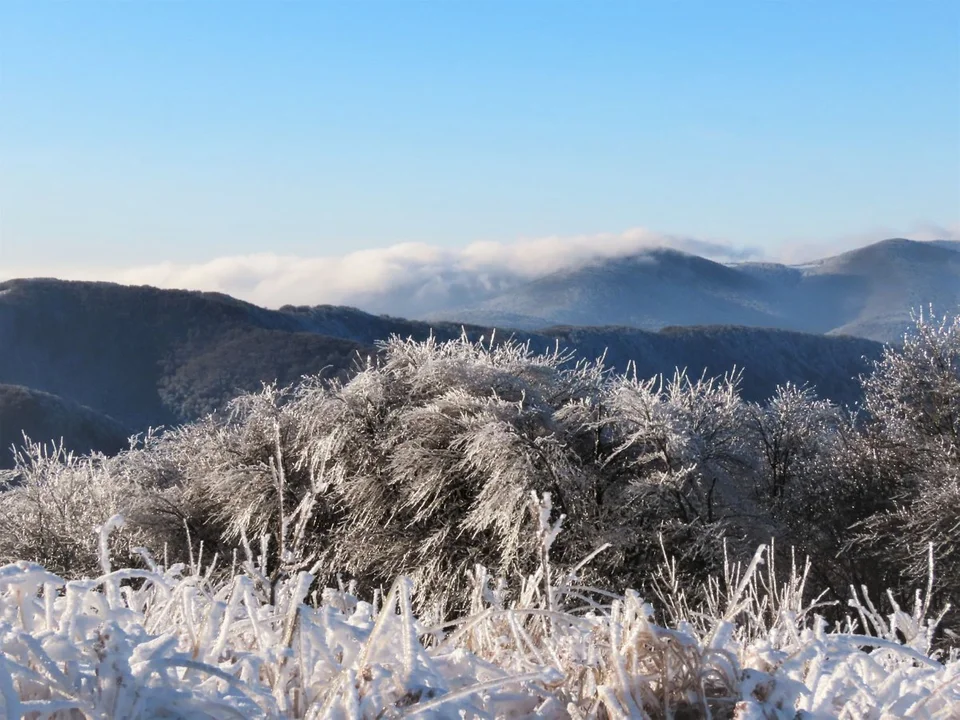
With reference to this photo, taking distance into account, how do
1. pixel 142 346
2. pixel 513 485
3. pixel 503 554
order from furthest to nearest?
1. pixel 142 346
2. pixel 513 485
3. pixel 503 554

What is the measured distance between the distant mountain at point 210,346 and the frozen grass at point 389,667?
82376 millimetres

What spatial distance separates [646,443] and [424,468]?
4.42 meters

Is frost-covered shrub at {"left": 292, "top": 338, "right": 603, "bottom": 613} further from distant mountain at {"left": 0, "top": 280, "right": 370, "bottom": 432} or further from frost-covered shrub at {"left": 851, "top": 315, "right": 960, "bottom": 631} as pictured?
distant mountain at {"left": 0, "top": 280, "right": 370, "bottom": 432}

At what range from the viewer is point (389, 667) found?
5.08 ft

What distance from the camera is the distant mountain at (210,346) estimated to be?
96250mm

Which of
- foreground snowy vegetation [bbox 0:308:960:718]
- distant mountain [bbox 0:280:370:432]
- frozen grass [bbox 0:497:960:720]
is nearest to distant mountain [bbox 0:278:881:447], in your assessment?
distant mountain [bbox 0:280:370:432]

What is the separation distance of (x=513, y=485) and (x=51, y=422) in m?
66.2

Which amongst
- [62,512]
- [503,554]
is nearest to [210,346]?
[62,512]

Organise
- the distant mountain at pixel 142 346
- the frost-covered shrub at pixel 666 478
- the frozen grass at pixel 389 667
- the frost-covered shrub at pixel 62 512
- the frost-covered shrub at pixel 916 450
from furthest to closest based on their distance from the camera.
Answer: the distant mountain at pixel 142 346 → the frost-covered shrub at pixel 916 450 → the frost-covered shrub at pixel 62 512 → the frost-covered shrub at pixel 666 478 → the frozen grass at pixel 389 667

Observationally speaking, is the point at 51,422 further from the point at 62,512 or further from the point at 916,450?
the point at 916,450

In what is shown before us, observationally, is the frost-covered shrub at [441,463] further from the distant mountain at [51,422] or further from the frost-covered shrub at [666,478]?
the distant mountain at [51,422]

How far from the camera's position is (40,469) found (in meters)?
22.1

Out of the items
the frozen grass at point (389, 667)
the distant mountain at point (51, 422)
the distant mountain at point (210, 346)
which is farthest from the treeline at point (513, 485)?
the distant mountain at point (210, 346)

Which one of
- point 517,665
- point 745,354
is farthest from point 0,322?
point 517,665
